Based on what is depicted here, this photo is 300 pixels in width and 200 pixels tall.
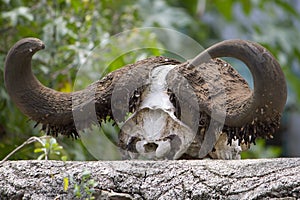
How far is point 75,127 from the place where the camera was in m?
1.70

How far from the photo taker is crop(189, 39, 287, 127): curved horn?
4.87 ft

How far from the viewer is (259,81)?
1.48 metres

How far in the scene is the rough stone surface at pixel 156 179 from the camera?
53.4 inches

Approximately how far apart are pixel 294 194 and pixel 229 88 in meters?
0.42

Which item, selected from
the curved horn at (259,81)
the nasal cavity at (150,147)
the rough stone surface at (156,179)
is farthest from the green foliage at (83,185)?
the curved horn at (259,81)

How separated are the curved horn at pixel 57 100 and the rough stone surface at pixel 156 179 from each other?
7.1 inches

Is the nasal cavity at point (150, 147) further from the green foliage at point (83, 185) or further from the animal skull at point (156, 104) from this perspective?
the green foliage at point (83, 185)

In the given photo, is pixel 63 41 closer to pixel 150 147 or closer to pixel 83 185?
pixel 150 147

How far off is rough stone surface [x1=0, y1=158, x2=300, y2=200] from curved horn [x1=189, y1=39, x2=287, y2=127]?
13 centimetres

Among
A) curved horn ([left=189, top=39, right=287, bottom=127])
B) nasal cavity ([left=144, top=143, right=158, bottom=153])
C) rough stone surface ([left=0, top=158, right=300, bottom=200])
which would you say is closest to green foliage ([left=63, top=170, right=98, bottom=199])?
rough stone surface ([left=0, top=158, right=300, bottom=200])

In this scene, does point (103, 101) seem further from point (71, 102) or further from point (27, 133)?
point (27, 133)

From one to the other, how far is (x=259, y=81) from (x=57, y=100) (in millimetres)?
518

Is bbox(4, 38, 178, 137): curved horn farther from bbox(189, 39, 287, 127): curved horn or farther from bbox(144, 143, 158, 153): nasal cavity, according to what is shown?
bbox(189, 39, 287, 127): curved horn

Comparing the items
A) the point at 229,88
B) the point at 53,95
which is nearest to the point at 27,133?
the point at 53,95
